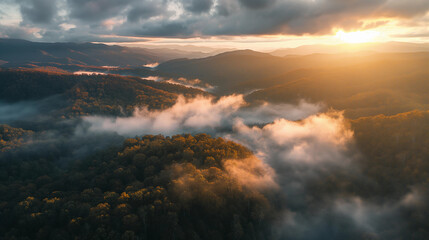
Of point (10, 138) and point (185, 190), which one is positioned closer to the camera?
point (185, 190)

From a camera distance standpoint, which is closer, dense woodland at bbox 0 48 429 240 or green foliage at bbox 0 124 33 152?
dense woodland at bbox 0 48 429 240

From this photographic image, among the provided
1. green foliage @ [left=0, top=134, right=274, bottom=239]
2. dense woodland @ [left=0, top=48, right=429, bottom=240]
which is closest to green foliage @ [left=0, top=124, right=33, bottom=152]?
dense woodland @ [left=0, top=48, right=429, bottom=240]

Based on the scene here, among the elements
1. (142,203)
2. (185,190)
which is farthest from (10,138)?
(185,190)

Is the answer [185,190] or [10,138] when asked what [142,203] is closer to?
[185,190]

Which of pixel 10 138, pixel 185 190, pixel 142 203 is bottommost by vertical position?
pixel 10 138

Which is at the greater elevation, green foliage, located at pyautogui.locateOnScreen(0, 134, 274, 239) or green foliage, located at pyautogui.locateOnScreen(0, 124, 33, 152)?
green foliage, located at pyautogui.locateOnScreen(0, 134, 274, 239)

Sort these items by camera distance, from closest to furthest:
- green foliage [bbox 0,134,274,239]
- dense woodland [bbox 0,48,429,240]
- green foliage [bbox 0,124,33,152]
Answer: green foliage [bbox 0,134,274,239] → dense woodland [bbox 0,48,429,240] → green foliage [bbox 0,124,33,152]

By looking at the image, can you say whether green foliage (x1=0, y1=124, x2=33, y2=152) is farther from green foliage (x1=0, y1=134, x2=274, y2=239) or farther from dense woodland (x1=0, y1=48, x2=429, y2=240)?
green foliage (x1=0, y1=134, x2=274, y2=239)

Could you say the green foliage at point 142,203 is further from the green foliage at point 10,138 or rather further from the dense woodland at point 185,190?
the green foliage at point 10,138

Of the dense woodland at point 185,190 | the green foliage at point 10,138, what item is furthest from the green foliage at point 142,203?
the green foliage at point 10,138

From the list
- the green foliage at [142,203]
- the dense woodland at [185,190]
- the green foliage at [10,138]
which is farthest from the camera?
the green foliage at [10,138]

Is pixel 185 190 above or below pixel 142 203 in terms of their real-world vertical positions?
above
